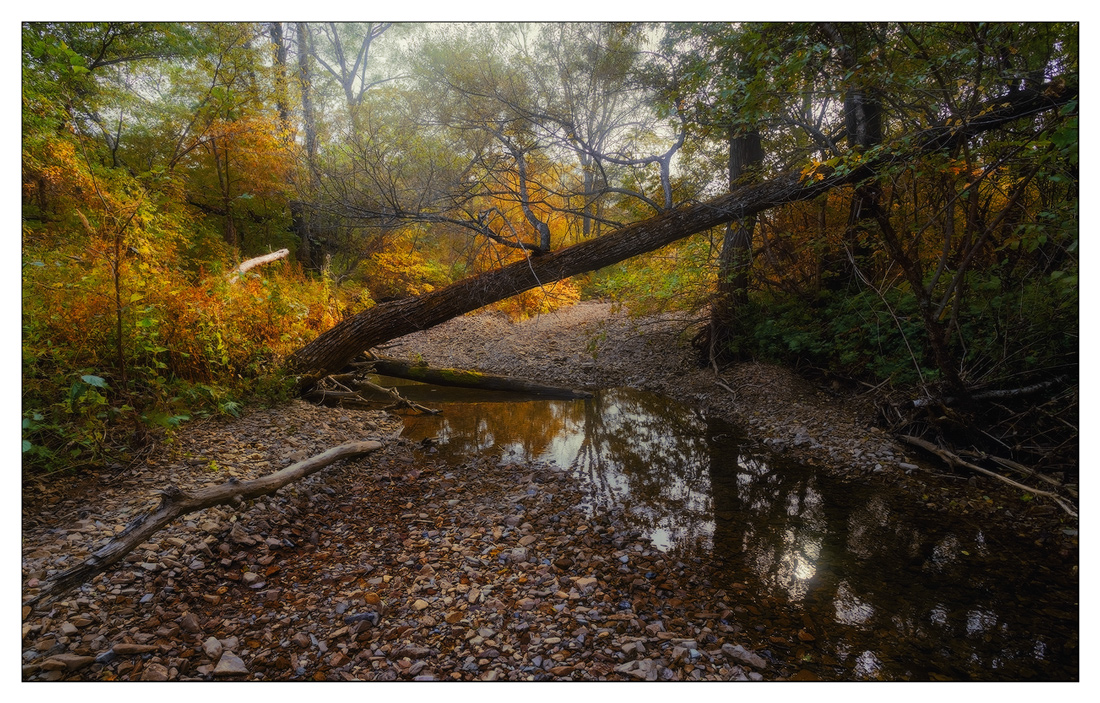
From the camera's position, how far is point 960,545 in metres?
3.59

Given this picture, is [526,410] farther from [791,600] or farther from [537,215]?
[791,600]

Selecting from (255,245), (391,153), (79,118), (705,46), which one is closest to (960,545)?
(705,46)

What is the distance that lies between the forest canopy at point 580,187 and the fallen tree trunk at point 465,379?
1818 millimetres

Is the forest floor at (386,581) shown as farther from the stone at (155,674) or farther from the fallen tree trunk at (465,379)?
the fallen tree trunk at (465,379)

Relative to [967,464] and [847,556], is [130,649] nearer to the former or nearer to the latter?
[847,556]

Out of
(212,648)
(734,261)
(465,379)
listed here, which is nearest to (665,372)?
(734,261)

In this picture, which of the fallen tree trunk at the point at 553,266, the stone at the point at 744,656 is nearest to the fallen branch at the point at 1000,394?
the fallen tree trunk at the point at 553,266

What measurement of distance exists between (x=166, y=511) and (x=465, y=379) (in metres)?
6.27

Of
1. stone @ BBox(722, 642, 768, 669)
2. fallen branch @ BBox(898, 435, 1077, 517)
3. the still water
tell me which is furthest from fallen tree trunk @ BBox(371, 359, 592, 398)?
stone @ BBox(722, 642, 768, 669)

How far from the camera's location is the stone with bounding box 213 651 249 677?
7.65ft

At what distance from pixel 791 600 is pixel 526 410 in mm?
5690

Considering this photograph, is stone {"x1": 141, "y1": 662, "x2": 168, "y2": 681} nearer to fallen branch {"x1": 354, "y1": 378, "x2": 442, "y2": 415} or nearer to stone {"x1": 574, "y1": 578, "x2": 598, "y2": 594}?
stone {"x1": 574, "y1": 578, "x2": 598, "y2": 594}

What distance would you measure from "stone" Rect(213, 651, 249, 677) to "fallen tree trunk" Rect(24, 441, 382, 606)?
1103mm

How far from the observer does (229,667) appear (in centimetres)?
235
